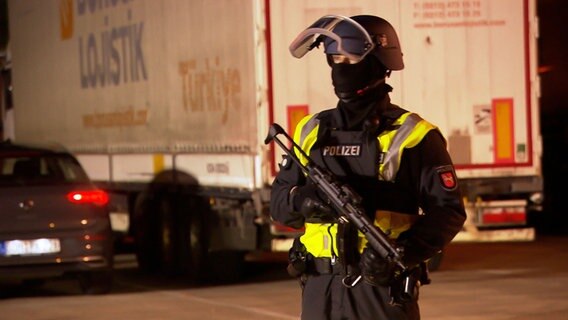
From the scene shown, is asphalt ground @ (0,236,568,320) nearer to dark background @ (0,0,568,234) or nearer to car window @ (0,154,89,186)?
car window @ (0,154,89,186)

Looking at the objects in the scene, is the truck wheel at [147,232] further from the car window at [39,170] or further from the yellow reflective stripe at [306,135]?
the yellow reflective stripe at [306,135]

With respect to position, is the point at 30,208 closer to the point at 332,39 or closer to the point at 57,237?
the point at 57,237

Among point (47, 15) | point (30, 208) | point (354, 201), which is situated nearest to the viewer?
point (354, 201)

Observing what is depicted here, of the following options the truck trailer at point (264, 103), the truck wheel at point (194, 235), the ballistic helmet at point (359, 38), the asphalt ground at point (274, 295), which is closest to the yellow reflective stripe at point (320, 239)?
the ballistic helmet at point (359, 38)

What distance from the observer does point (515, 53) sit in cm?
1174

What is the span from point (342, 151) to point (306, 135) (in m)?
0.19

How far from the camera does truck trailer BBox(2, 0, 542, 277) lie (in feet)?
37.8

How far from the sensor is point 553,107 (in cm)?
1906

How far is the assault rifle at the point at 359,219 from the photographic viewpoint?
419 centimetres

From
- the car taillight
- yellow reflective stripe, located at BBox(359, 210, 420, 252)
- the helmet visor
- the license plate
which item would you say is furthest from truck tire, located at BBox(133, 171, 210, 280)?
yellow reflective stripe, located at BBox(359, 210, 420, 252)

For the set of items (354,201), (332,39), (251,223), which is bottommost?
(251,223)

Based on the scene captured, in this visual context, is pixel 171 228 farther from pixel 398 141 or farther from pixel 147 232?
pixel 398 141

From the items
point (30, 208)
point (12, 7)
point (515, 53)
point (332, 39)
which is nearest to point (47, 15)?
point (12, 7)

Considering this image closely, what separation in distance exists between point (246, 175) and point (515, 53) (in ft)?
8.55
